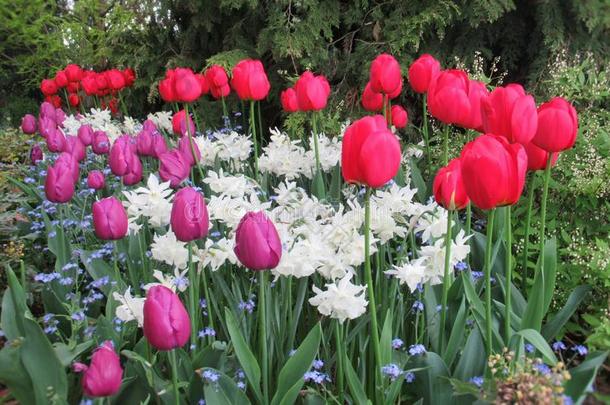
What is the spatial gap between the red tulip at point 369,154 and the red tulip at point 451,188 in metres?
0.20

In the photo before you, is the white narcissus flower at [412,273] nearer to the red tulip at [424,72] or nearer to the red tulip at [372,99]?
the red tulip at [424,72]

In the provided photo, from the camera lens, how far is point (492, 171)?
1.34 metres

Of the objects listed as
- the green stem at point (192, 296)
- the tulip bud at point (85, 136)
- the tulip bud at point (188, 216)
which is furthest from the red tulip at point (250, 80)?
the tulip bud at point (188, 216)

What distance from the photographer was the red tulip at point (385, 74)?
8.23 feet

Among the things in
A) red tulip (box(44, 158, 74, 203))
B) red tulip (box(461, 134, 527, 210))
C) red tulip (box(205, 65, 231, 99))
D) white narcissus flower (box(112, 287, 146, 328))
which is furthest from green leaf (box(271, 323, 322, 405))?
red tulip (box(205, 65, 231, 99))

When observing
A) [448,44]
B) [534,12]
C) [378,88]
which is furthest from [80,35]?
[378,88]

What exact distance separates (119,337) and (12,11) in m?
7.71

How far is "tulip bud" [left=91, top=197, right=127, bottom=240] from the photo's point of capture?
1.75m

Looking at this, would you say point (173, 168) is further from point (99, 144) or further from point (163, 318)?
point (99, 144)

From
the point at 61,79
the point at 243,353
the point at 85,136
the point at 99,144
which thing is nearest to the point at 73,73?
the point at 61,79

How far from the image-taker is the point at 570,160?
281 cm

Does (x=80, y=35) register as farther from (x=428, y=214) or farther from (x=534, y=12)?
(x=428, y=214)

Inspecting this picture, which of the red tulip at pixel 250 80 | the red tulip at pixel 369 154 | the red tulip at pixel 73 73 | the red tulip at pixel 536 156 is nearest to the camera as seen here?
the red tulip at pixel 369 154

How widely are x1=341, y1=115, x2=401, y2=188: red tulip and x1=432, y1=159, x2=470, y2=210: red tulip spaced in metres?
0.20
